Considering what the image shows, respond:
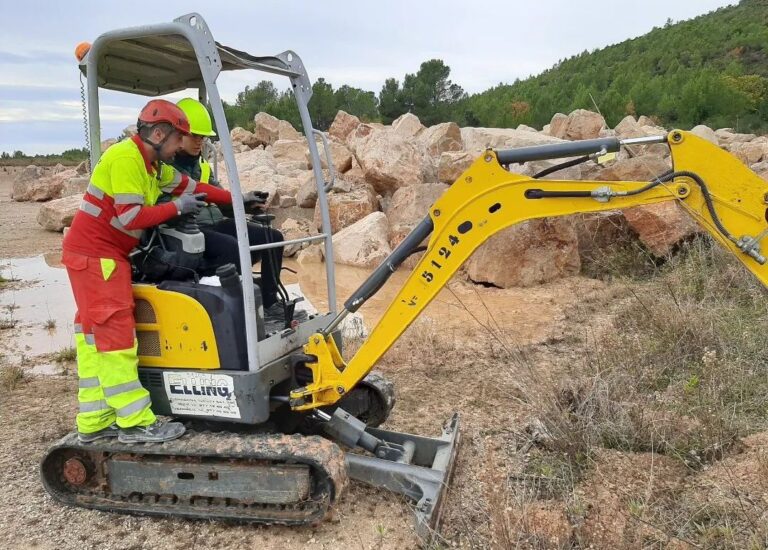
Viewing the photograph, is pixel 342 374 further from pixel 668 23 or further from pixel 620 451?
pixel 668 23

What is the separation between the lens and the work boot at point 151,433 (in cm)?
373

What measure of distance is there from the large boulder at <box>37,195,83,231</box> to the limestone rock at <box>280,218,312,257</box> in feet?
21.9

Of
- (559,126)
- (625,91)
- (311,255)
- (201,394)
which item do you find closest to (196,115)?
(201,394)

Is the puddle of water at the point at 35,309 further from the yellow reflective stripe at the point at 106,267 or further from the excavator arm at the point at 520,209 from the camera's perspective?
the excavator arm at the point at 520,209

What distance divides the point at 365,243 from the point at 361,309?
322 centimetres

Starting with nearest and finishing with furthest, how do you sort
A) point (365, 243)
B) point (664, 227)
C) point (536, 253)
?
point (664, 227), point (536, 253), point (365, 243)

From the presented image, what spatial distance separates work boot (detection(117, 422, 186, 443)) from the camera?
12.2 feet

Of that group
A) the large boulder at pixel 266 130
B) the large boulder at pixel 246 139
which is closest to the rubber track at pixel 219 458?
the large boulder at pixel 266 130

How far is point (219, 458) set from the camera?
12.1 ft

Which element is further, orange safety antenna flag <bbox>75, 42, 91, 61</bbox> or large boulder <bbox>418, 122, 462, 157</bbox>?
large boulder <bbox>418, 122, 462, 157</bbox>

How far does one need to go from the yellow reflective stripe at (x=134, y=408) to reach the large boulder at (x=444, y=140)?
1519cm

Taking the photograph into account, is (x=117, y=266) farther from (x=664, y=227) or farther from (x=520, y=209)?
(x=664, y=227)

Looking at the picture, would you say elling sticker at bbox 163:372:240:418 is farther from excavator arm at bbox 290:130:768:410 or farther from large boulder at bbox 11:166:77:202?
large boulder at bbox 11:166:77:202

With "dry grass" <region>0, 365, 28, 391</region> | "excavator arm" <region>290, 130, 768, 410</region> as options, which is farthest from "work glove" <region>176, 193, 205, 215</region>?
"dry grass" <region>0, 365, 28, 391</region>
